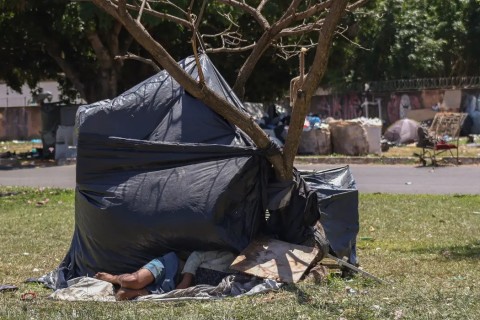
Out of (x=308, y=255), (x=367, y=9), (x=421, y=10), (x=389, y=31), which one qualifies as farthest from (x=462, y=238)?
(x=421, y=10)

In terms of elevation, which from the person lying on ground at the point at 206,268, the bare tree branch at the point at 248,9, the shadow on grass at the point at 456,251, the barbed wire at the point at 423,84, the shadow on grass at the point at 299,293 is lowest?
the shadow on grass at the point at 456,251

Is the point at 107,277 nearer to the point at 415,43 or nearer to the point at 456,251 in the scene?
the point at 456,251

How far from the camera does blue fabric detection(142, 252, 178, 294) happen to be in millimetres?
7094

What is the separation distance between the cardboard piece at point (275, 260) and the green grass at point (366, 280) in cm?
15

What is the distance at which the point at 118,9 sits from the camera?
285 inches

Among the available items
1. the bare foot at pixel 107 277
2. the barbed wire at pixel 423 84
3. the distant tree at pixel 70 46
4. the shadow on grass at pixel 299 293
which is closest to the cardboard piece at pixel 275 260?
the shadow on grass at pixel 299 293

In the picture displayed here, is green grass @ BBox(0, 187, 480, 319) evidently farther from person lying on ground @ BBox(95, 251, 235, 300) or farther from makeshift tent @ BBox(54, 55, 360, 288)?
makeshift tent @ BBox(54, 55, 360, 288)

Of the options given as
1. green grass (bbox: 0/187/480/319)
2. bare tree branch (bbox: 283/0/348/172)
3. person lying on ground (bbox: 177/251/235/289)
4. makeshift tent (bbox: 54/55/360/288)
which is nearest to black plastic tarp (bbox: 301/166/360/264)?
green grass (bbox: 0/187/480/319)

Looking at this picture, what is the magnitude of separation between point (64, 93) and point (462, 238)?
27.4m

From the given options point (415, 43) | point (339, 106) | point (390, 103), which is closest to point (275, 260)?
point (390, 103)

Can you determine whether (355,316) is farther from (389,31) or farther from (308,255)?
(389,31)

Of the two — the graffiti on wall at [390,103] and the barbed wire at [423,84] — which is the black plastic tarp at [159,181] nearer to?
the graffiti on wall at [390,103]

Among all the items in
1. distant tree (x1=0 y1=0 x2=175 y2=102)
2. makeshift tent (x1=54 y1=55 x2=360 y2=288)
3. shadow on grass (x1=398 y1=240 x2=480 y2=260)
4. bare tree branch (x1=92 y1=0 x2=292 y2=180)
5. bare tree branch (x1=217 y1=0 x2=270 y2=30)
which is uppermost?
distant tree (x1=0 y1=0 x2=175 y2=102)

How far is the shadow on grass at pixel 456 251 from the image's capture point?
8766mm
